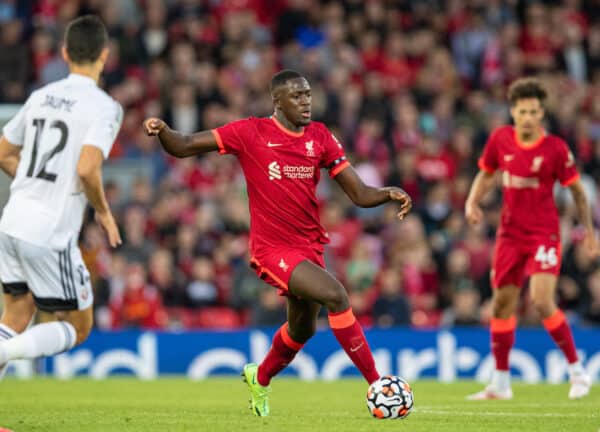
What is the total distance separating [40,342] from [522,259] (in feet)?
17.0

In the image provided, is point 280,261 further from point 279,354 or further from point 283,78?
point 283,78

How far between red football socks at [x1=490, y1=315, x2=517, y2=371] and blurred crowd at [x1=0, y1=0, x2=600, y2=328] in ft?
14.3

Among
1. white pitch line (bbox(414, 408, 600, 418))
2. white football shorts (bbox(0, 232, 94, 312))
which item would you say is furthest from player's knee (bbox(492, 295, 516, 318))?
white football shorts (bbox(0, 232, 94, 312))

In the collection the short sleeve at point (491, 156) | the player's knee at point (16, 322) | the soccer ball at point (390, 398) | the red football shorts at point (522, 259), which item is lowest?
the soccer ball at point (390, 398)

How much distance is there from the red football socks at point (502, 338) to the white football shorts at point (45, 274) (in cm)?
463

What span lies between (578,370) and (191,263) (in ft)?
21.2

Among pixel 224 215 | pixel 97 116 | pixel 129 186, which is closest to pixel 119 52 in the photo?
pixel 129 186

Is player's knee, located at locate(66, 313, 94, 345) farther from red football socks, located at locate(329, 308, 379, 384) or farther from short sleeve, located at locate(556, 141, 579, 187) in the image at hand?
short sleeve, located at locate(556, 141, 579, 187)

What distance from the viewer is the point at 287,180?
887 centimetres

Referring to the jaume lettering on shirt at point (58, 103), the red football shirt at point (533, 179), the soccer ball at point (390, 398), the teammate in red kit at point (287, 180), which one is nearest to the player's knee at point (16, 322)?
the jaume lettering on shirt at point (58, 103)

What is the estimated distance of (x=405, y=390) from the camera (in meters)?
8.27

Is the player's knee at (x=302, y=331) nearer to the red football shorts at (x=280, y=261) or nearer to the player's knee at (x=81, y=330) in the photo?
the red football shorts at (x=280, y=261)

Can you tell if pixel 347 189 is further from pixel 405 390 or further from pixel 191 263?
pixel 191 263

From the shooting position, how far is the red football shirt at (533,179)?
11.4 meters
